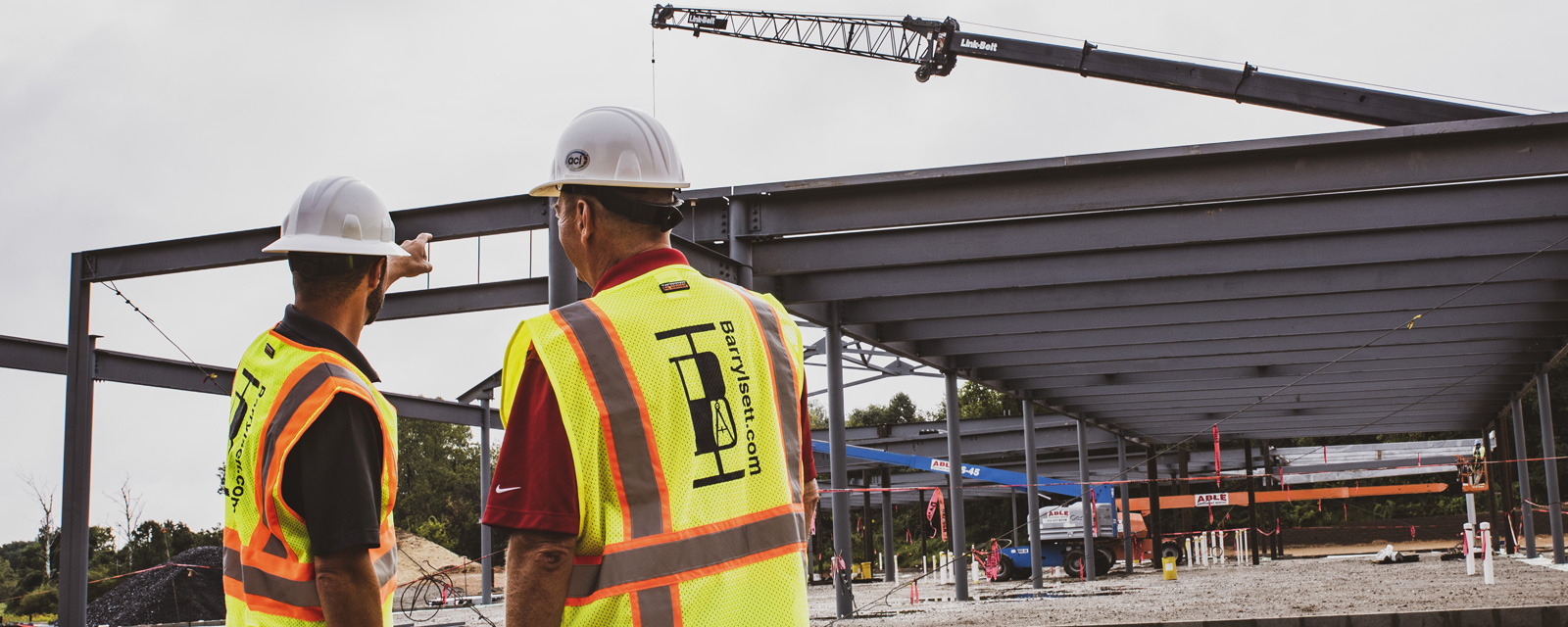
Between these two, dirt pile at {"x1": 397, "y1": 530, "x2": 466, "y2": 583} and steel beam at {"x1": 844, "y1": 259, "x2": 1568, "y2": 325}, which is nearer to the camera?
steel beam at {"x1": 844, "y1": 259, "x2": 1568, "y2": 325}

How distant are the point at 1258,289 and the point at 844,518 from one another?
5.58 m

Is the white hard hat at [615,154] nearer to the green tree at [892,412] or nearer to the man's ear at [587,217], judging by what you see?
the man's ear at [587,217]

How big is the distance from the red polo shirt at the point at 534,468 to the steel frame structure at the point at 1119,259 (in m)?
5.21

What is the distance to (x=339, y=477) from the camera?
84.7 inches

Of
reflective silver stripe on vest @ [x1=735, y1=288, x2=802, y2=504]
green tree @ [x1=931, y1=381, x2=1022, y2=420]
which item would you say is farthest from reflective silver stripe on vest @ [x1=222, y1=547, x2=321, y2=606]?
green tree @ [x1=931, y1=381, x2=1022, y2=420]

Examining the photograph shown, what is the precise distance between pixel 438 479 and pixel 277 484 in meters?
71.3

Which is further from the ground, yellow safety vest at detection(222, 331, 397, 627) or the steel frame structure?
the steel frame structure

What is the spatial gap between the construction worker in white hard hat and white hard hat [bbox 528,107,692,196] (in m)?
0.64

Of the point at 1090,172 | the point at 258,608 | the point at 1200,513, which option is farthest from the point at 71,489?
the point at 1200,513

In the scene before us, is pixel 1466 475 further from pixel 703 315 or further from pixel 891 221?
pixel 703 315

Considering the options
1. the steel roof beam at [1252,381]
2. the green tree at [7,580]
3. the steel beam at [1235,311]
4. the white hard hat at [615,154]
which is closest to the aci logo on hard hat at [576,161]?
the white hard hat at [615,154]

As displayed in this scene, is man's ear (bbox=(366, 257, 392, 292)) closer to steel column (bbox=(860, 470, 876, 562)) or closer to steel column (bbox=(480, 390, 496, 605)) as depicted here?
steel column (bbox=(480, 390, 496, 605))

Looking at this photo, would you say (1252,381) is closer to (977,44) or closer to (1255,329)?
(1255,329)

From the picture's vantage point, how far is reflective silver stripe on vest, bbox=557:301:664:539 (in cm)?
173
